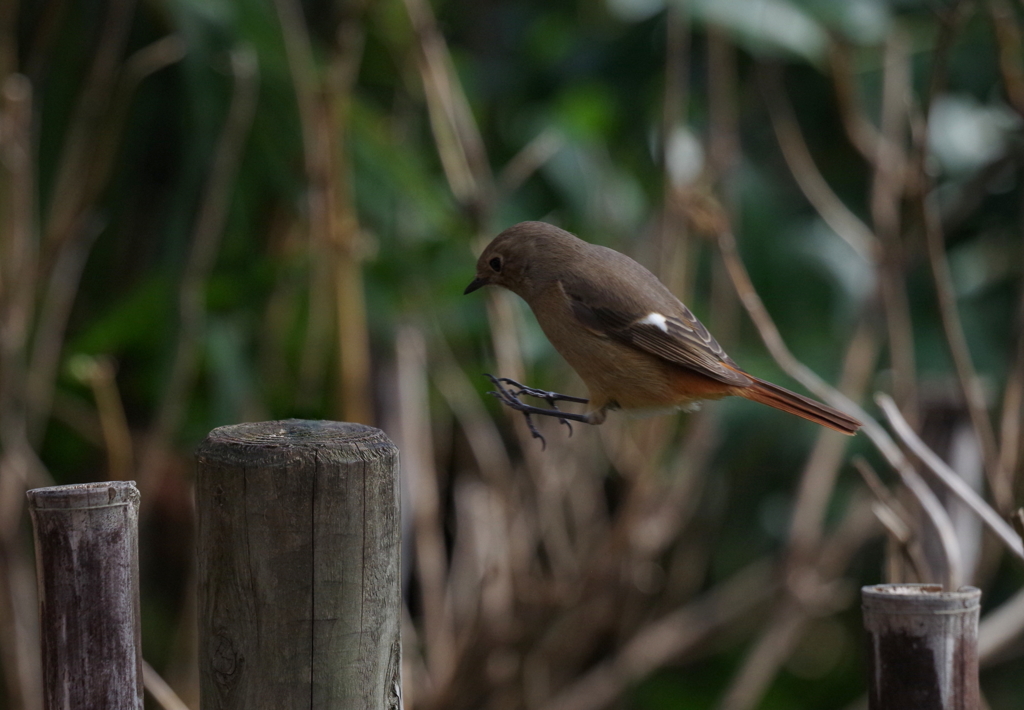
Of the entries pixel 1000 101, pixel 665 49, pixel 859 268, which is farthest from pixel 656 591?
pixel 1000 101

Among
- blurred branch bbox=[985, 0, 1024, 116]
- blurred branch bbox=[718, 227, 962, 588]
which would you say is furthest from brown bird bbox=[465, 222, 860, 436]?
blurred branch bbox=[985, 0, 1024, 116]

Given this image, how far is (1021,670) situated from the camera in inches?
220

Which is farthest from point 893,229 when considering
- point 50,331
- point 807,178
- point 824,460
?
point 50,331

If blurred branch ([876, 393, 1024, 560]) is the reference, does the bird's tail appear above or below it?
above

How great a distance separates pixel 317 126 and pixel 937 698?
2.65 m

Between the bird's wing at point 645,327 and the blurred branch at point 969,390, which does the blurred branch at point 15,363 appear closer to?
the bird's wing at point 645,327

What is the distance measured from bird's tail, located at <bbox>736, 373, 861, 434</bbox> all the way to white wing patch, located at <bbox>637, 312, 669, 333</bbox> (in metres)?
0.23

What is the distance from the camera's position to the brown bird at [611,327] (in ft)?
8.41

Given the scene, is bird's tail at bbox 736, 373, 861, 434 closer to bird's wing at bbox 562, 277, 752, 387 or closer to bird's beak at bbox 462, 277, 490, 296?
bird's wing at bbox 562, 277, 752, 387

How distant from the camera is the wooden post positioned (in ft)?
5.50

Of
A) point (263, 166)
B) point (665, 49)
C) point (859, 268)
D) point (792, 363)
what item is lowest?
point (792, 363)

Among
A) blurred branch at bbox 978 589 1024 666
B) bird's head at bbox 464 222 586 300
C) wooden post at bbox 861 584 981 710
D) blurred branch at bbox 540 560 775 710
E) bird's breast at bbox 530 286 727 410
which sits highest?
bird's head at bbox 464 222 586 300

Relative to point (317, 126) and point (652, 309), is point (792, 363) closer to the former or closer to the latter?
point (652, 309)

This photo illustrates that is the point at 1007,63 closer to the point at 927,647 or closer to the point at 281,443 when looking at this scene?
the point at 927,647
